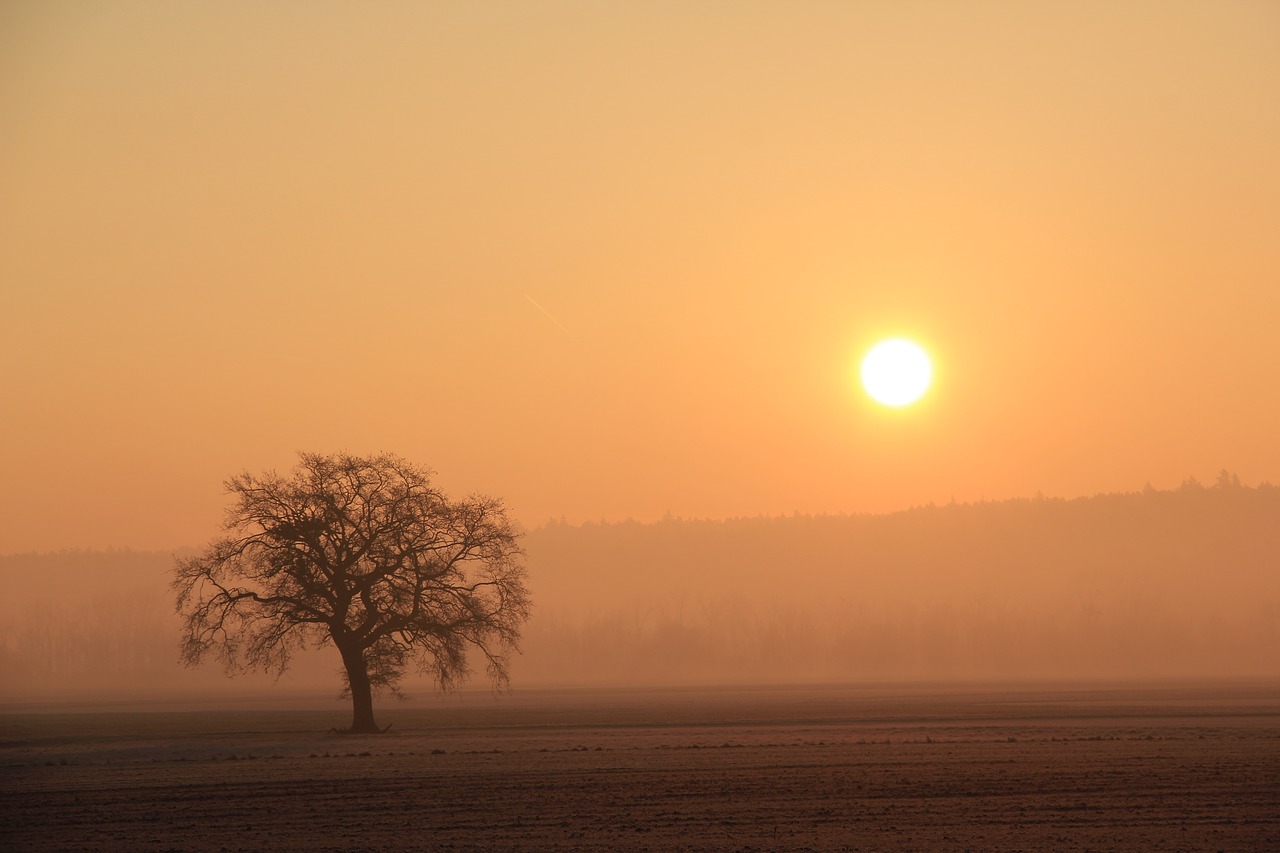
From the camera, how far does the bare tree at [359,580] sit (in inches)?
2330

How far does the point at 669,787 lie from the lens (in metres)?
35.2

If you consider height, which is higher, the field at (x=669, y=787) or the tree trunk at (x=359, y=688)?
the tree trunk at (x=359, y=688)

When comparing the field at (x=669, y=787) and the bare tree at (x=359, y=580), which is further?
the bare tree at (x=359, y=580)

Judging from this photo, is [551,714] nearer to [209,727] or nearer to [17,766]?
[209,727]

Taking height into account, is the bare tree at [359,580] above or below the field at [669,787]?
above

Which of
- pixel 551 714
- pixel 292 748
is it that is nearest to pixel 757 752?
pixel 292 748

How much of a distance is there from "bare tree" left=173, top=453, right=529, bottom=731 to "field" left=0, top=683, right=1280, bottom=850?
4.27 metres

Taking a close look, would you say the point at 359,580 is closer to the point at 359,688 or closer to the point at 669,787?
the point at 359,688

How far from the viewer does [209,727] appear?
6938 centimetres

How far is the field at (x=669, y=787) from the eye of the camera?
89.6 feet

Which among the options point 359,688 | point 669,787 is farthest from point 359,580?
point 669,787

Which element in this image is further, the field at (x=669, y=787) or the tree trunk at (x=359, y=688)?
the tree trunk at (x=359, y=688)

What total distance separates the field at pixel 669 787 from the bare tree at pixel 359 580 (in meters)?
4.27

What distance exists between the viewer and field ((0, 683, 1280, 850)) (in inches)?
1075
